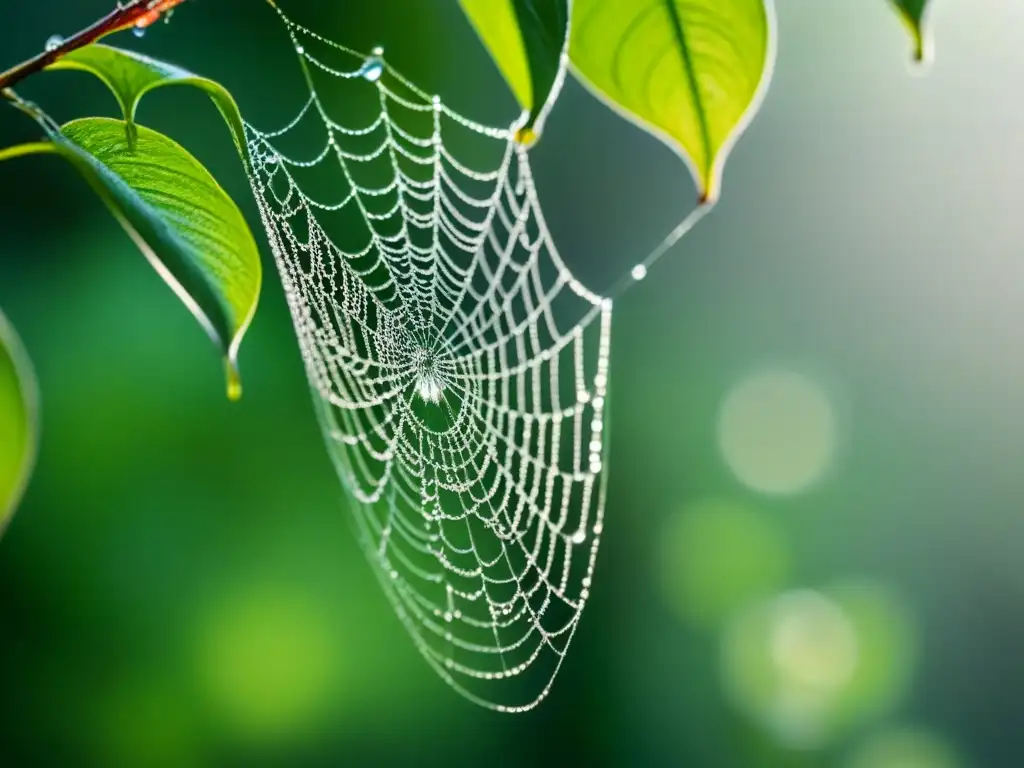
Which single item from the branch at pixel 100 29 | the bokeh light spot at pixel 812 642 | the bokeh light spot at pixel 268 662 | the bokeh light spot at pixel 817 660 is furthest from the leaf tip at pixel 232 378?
the bokeh light spot at pixel 812 642

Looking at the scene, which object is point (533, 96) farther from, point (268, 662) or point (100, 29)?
point (268, 662)

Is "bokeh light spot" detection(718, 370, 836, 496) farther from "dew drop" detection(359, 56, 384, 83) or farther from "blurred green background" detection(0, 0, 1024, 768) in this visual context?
"dew drop" detection(359, 56, 384, 83)

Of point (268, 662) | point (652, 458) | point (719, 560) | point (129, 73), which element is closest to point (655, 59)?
point (129, 73)

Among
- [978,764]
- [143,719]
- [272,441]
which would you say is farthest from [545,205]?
[978,764]

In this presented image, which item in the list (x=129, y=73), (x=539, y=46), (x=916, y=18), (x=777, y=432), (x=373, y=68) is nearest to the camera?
(x=916, y=18)

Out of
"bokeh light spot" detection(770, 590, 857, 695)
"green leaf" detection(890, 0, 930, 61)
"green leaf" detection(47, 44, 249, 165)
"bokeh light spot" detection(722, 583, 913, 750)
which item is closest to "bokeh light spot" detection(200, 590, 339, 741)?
"bokeh light spot" detection(722, 583, 913, 750)

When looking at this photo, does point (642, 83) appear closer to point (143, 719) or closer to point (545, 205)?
point (143, 719)

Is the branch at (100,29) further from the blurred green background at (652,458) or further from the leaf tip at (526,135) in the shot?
the blurred green background at (652,458)
